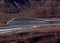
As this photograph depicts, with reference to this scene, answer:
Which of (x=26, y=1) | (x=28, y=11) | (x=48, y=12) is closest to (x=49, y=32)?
(x=48, y=12)

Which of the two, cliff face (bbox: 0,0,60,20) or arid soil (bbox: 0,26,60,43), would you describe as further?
cliff face (bbox: 0,0,60,20)

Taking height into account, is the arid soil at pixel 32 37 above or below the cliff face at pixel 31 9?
above

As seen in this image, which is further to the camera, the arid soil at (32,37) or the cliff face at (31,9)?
the cliff face at (31,9)

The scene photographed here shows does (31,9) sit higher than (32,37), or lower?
lower

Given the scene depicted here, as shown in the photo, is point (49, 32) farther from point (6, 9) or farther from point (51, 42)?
point (6, 9)

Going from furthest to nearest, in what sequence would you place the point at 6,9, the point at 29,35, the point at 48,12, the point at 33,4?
the point at 33,4 → the point at 6,9 → the point at 48,12 → the point at 29,35

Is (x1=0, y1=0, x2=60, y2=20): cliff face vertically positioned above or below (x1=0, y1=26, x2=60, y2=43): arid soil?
below

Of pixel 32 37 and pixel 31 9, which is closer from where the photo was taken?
pixel 32 37

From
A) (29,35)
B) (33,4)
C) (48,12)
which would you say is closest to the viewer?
(29,35)
